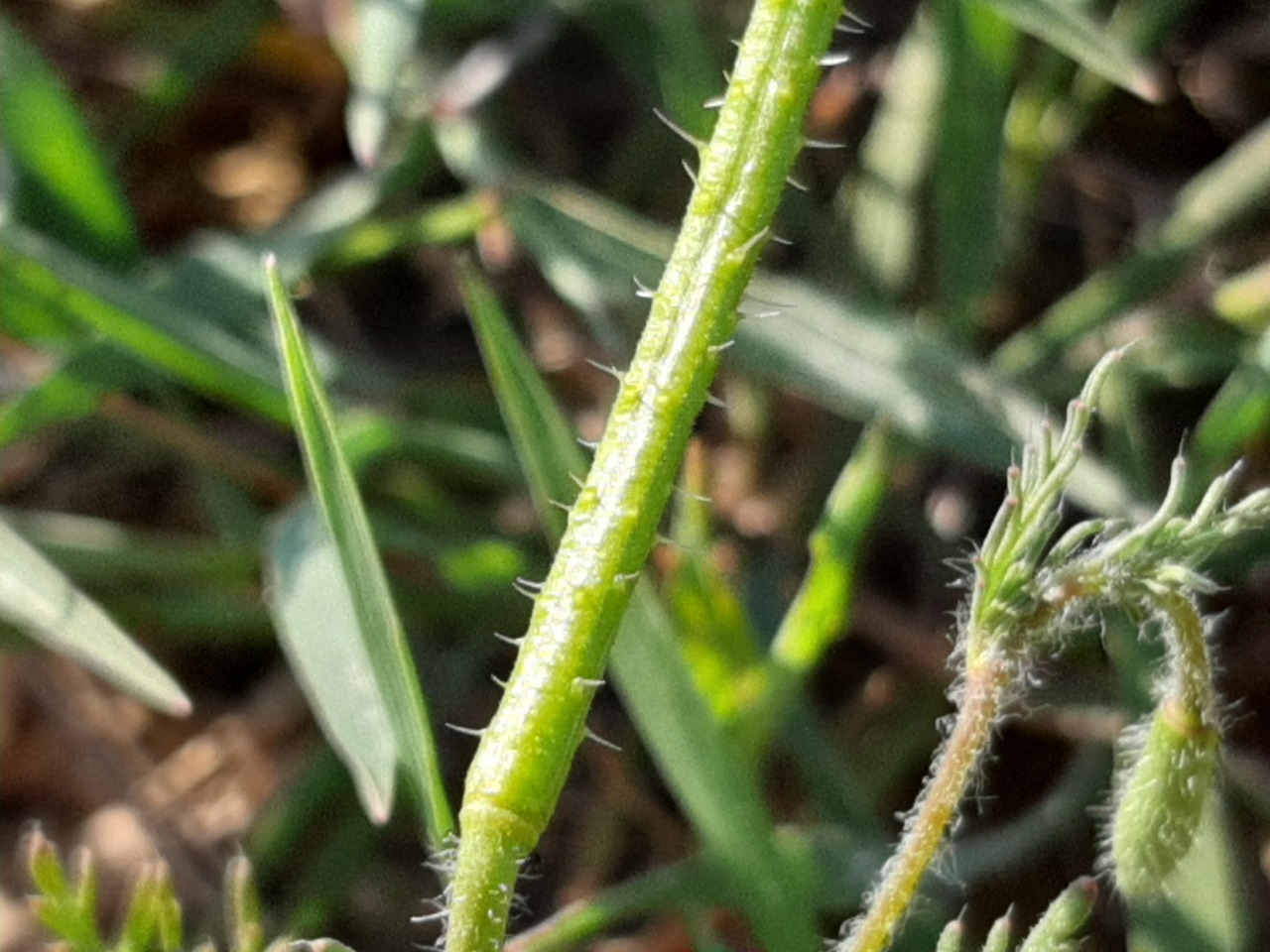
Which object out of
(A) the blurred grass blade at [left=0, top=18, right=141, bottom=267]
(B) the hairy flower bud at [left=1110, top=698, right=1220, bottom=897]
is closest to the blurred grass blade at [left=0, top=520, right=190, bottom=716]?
(A) the blurred grass blade at [left=0, top=18, right=141, bottom=267]

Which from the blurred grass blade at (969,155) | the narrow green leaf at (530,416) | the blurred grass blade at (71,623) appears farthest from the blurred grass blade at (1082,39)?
the blurred grass blade at (71,623)

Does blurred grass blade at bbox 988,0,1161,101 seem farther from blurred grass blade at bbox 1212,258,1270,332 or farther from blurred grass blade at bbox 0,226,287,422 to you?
blurred grass blade at bbox 0,226,287,422

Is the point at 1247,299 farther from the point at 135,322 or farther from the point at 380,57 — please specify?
the point at 135,322


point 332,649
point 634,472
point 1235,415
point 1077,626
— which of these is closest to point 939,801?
point 1077,626

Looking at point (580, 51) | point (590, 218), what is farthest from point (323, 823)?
point (580, 51)

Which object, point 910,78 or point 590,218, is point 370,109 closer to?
point 590,218

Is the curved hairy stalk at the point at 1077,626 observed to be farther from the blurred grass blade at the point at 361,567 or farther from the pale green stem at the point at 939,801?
the blurred grass blade at the point at 361,567
